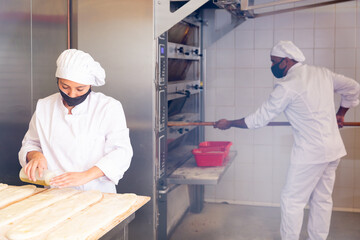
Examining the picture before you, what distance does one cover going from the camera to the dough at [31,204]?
72.6 inches

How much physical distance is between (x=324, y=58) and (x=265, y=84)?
0.59 metres

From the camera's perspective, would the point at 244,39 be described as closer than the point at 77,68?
No

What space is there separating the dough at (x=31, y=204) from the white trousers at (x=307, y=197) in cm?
186

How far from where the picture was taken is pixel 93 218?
5.96 feet

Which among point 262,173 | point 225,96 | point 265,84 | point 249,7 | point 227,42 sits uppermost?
point 249,7

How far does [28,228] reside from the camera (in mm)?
1706

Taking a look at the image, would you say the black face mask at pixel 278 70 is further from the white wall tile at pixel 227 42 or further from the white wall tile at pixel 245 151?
the white wall tile at pixel 245 151

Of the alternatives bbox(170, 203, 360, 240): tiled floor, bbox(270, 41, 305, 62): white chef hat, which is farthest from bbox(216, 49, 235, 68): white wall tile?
bbox(170, 203, 360, 240): tiled floor

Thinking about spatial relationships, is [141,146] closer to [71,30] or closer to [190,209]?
[71,30]

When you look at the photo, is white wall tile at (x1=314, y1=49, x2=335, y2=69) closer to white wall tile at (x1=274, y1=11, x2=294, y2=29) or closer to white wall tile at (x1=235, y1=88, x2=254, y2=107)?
white wall tile at (x1=274, y1=11, x2=294, y2=29)

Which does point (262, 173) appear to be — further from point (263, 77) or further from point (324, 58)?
point (324, 58)

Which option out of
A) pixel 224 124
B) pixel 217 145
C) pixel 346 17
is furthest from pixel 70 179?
pixel 346 17

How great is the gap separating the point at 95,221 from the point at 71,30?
1.80 m

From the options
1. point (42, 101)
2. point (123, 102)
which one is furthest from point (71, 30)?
point (42, 101)
